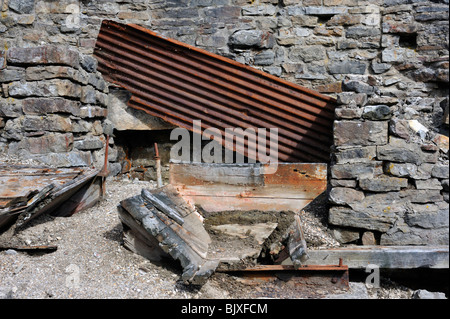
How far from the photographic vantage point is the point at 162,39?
13.2 ft

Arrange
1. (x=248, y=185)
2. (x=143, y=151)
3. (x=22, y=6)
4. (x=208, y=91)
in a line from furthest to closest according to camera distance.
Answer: (x=143, y=151) < (x=22, y=6) < (x=208, y=91) < (x=248, y=185)

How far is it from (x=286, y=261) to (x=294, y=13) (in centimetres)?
296

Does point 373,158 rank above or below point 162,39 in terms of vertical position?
below

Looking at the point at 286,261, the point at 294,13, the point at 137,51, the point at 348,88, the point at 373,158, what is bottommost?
the point at 286,261

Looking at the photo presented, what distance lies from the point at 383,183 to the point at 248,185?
43.0 inches

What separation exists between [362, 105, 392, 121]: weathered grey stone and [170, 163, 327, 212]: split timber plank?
537 millimetres

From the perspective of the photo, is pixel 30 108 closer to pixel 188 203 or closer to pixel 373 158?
pixel 188 203

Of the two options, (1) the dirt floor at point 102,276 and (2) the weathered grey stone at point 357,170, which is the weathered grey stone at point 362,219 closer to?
(1) the dirt floor at point 102,276

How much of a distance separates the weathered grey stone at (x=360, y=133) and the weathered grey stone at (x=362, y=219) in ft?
1.84

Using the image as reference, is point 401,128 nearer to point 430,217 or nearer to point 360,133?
point 360,133

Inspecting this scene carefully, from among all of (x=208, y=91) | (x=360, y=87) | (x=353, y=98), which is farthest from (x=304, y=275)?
(x=208, y=91)

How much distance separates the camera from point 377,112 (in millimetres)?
2949

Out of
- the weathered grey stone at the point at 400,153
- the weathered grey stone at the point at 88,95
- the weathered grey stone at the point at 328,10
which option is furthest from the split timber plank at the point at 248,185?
the weathered grey stone at the point at 328,10

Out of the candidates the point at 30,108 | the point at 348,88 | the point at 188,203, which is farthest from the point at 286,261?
the point at 30,108
